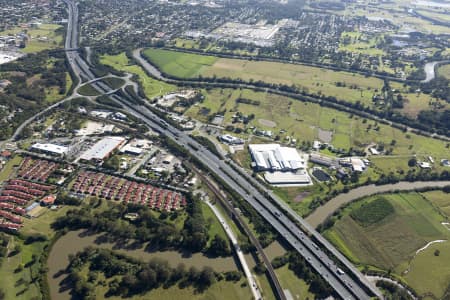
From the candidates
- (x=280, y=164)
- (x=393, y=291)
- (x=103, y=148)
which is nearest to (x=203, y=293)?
(x=393, y=291)

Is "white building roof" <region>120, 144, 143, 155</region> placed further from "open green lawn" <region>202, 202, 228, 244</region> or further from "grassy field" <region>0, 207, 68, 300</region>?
"grassy field" <region>0, 207, 68, 300</region>

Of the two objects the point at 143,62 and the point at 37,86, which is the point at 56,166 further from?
the point at 143,62

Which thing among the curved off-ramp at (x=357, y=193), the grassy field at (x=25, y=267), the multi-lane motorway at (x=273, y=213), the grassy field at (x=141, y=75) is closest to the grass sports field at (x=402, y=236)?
the curved off-ramp at (x=357, y=193)

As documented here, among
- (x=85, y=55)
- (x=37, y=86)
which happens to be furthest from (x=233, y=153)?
(x=85, y=55)

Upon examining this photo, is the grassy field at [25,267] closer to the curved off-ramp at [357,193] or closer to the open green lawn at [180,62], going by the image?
the curved off-ramp at [357,193]

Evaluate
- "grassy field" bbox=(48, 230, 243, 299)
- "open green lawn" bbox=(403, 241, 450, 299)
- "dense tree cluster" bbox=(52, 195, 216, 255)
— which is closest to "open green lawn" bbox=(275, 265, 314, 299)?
"grassy field" bbox=(48, 230, 243, 299)
